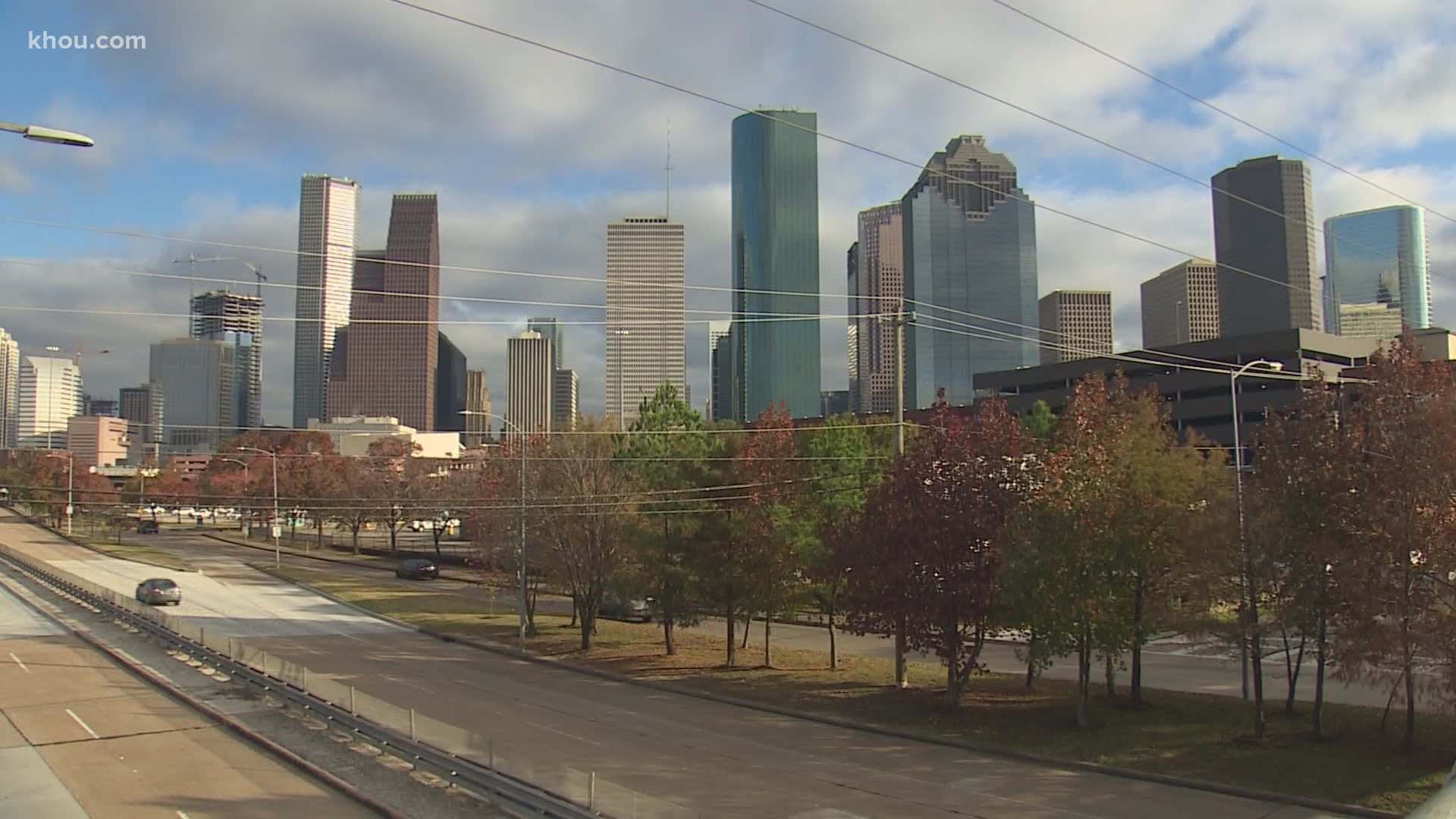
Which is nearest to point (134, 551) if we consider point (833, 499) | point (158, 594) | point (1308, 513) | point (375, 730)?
point (158, 594)

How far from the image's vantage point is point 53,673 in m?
27.5

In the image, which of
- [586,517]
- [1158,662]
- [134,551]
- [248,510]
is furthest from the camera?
[248,510]

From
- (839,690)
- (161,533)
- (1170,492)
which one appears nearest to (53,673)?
(839,690)

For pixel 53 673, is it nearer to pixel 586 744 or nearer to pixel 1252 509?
pixel 586 744

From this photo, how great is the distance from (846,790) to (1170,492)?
11599 mm

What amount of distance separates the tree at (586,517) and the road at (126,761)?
15.4 m

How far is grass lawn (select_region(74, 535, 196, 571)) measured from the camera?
74.0 m

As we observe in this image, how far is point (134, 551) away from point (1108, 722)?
84.7 meters

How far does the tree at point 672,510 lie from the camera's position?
34.2m

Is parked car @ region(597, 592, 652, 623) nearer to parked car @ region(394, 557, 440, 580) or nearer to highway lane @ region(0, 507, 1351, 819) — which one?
highway lane @ region(0, 507, 1351, 819)

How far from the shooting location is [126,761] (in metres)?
17.5

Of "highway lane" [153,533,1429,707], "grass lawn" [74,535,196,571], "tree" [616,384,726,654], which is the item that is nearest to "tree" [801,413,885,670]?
Result: "tree" [616,384,726,654]

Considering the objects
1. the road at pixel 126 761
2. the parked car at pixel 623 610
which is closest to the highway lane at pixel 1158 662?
the parked car at pixel 623 610

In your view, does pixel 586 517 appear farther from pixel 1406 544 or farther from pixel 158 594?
pixel 158 594
